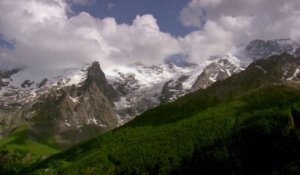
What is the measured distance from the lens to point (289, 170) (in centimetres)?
19725
